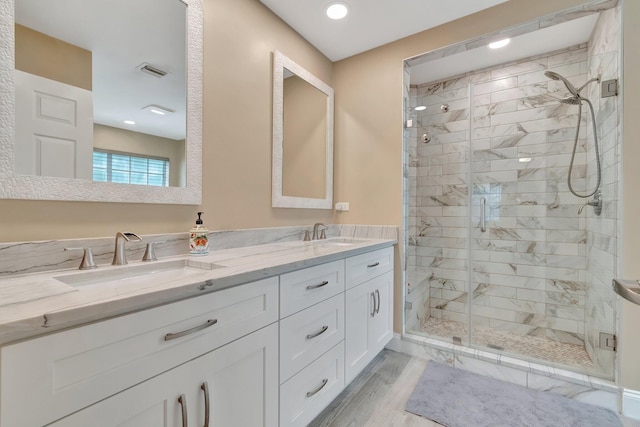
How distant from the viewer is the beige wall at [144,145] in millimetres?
1183

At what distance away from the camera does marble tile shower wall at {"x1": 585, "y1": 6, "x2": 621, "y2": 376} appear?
1692 millimetres

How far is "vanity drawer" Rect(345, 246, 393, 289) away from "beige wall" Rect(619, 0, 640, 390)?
4.34 ft

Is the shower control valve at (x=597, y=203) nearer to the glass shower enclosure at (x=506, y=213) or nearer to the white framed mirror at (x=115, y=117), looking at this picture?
the glass shower enclosure at (x=506, y=213)

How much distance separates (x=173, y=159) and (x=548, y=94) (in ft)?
10.0

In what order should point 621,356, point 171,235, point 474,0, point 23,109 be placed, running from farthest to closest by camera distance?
1. point 474,0
2. point 621,356
3. point 171,235
4. point 23,109

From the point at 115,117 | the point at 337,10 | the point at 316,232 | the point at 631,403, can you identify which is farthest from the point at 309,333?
the point at 337,10

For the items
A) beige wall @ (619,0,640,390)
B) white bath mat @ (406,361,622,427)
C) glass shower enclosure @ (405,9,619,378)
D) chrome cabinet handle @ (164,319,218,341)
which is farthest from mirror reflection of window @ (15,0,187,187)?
beige wall @ (619,0,640,390)

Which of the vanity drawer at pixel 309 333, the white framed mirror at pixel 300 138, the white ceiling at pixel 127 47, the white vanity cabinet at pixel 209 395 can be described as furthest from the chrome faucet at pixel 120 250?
the white framed mirror at pixel 300 138

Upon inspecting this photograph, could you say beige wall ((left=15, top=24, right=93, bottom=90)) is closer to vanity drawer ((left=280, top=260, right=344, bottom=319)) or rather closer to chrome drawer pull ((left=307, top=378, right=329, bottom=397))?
vanity drawer ((left=280, top=260, right=344, bottom=319))

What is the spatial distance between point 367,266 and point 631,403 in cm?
159

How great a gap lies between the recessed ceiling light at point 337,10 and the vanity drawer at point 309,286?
171 centimetres

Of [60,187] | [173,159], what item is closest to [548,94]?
[173,159]

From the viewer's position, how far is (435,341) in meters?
2.22

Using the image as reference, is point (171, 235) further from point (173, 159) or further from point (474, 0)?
point (474, 0)
